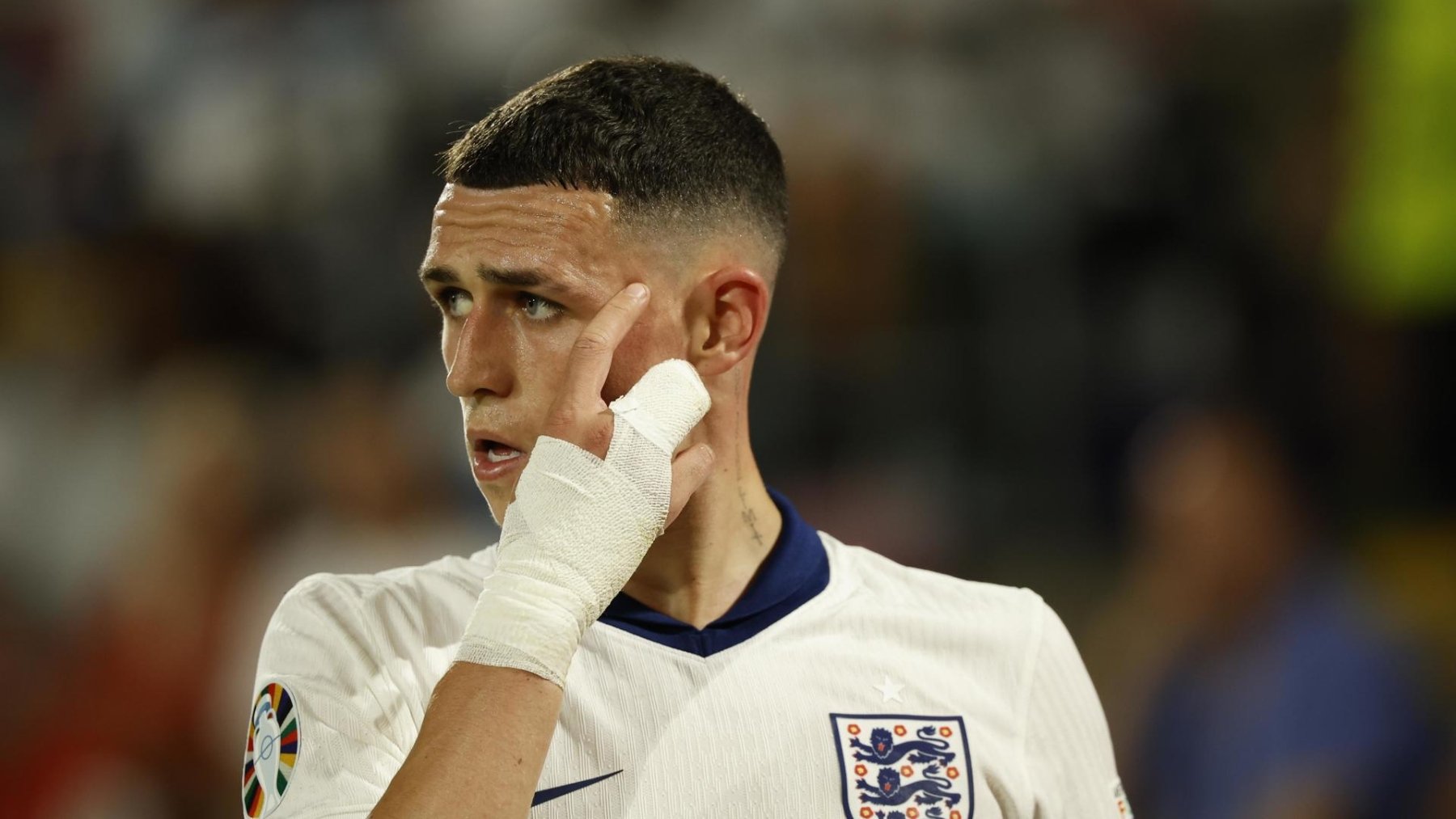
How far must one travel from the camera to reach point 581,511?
2020 mm

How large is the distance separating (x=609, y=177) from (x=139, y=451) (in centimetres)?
449

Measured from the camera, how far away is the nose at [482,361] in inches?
88.6

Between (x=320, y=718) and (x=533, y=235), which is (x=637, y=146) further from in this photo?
(x=320, y=718)

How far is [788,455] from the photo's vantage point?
5.40 metres

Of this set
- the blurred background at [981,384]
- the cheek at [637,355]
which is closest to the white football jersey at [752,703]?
the cheek at [637,355]

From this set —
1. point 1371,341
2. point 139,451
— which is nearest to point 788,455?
point 1371,341

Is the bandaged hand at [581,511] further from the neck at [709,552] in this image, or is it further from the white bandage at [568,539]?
the neck at [709,552]

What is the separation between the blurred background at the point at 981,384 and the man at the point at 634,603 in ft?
7.97

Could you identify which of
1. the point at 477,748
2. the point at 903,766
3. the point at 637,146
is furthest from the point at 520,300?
the point at 903,766

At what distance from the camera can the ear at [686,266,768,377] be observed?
2.45m

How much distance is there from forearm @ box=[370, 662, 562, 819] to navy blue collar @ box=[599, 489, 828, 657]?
0.43 meters

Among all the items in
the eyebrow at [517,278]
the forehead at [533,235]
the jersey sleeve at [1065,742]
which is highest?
the forehead at [533,235]

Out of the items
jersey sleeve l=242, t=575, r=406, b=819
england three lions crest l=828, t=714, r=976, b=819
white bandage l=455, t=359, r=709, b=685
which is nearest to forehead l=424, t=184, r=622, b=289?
white bandage l=455, t=359, r=709, b=685

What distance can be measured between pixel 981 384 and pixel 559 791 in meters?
3.56
